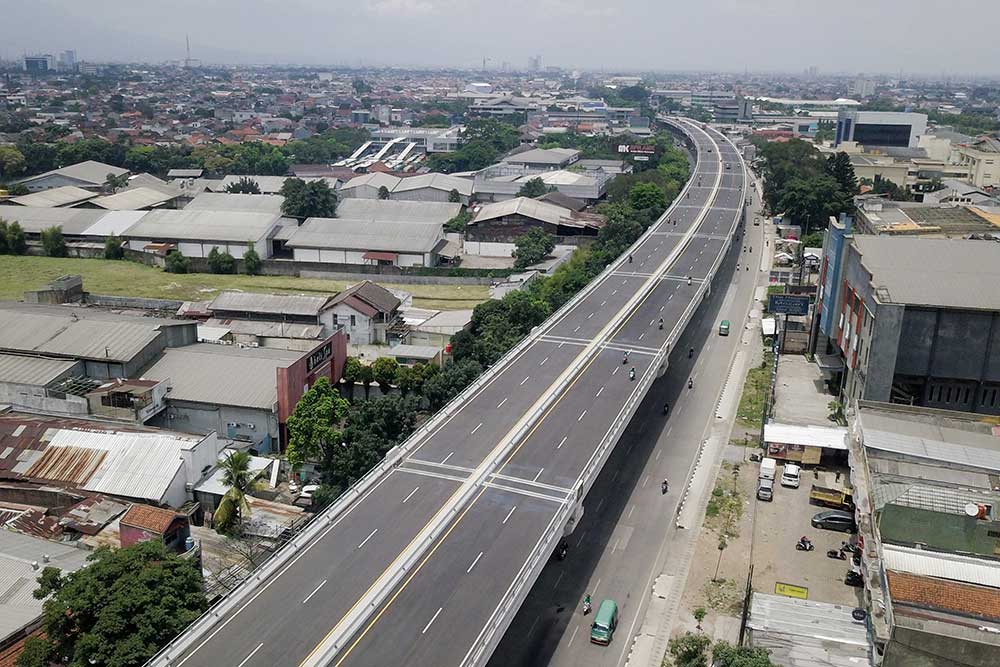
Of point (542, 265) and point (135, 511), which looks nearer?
point (135, 511)

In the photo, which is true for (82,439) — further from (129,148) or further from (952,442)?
(129,148)

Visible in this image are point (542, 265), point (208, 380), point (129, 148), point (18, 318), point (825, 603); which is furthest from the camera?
point (129, 148)

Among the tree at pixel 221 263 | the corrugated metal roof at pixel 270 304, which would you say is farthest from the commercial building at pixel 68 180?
the corrugated metal roof at pixel 270 304

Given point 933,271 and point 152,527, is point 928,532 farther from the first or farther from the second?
point 152,527

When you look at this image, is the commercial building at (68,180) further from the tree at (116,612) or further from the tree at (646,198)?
the tree at (116,612)

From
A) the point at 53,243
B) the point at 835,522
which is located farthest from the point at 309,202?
the point at 835,522

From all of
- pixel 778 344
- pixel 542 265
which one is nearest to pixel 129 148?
pixel 542 265

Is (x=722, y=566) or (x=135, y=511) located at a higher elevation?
(x=135, y=511)

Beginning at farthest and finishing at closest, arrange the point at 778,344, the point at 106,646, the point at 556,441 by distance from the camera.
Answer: the point at 778,344
the point at 556,441
the point at 106,646

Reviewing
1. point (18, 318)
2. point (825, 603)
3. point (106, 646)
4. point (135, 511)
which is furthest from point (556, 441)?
point (18, 318)
